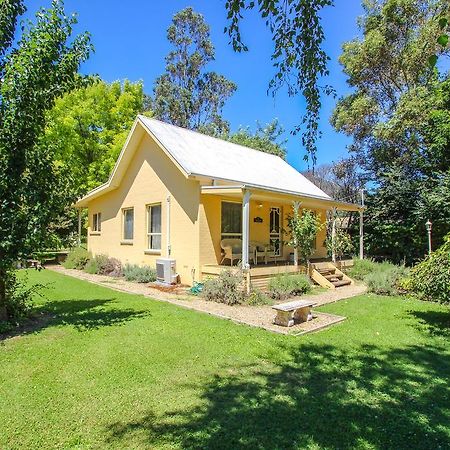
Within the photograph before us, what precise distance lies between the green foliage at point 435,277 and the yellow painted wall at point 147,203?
6.92 metres

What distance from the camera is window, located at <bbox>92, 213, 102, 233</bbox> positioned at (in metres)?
19.9

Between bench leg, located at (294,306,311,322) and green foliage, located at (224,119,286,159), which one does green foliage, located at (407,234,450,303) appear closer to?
bench leg, located at (294,306,311,322)

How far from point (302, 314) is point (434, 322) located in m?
3.12

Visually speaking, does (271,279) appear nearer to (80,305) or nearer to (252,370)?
(80,305)

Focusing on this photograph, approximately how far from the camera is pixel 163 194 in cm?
1446

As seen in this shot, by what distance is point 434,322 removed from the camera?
8.45m

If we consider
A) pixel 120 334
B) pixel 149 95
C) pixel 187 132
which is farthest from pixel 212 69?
pixel 120 334

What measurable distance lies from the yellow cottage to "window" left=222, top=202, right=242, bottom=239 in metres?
0.04

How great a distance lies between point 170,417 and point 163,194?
11.2 metres

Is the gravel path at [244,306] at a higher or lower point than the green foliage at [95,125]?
lower

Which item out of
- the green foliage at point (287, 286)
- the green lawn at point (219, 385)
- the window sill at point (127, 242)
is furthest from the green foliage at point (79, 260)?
the green lawn at point (219, 385)

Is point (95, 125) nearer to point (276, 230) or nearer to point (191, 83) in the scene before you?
point (191, 83)

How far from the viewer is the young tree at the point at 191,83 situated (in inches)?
1367

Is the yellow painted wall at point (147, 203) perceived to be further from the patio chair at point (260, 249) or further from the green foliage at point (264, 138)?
the green foliage at point (264, 138)
